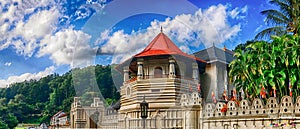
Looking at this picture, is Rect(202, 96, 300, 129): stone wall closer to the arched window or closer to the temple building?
the temple building

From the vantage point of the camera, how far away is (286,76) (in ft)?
45.9

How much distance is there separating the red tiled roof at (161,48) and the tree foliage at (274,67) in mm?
7788

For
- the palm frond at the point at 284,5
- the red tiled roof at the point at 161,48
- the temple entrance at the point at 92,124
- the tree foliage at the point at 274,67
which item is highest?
the palm frond at the point at 284,5

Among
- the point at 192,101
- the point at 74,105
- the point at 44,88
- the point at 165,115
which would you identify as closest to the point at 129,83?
the point at 74,105

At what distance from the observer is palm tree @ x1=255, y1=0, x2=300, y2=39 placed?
17.9 metres

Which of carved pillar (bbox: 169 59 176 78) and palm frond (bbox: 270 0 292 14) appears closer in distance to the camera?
palm frond (bbox: 270 0 292 14)

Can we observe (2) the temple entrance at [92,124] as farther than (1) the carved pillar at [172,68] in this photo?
Yes

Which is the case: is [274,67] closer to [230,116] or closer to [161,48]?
[230,116]

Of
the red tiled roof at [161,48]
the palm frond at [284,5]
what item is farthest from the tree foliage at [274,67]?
the red tiled roof at [161,48]

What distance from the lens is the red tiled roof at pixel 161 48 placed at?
22.5 meters

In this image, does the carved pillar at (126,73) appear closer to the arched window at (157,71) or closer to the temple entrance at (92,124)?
the arched window at (157,71)

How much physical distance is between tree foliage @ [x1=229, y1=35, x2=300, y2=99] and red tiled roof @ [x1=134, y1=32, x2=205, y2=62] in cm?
779

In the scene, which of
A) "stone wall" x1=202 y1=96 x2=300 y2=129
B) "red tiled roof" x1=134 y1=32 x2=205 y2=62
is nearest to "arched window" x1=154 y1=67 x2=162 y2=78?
"red tiled roof" x1=134 y1=32 x2=205 y2=62

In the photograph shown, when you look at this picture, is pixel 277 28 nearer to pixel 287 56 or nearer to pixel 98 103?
pixel 287 56
